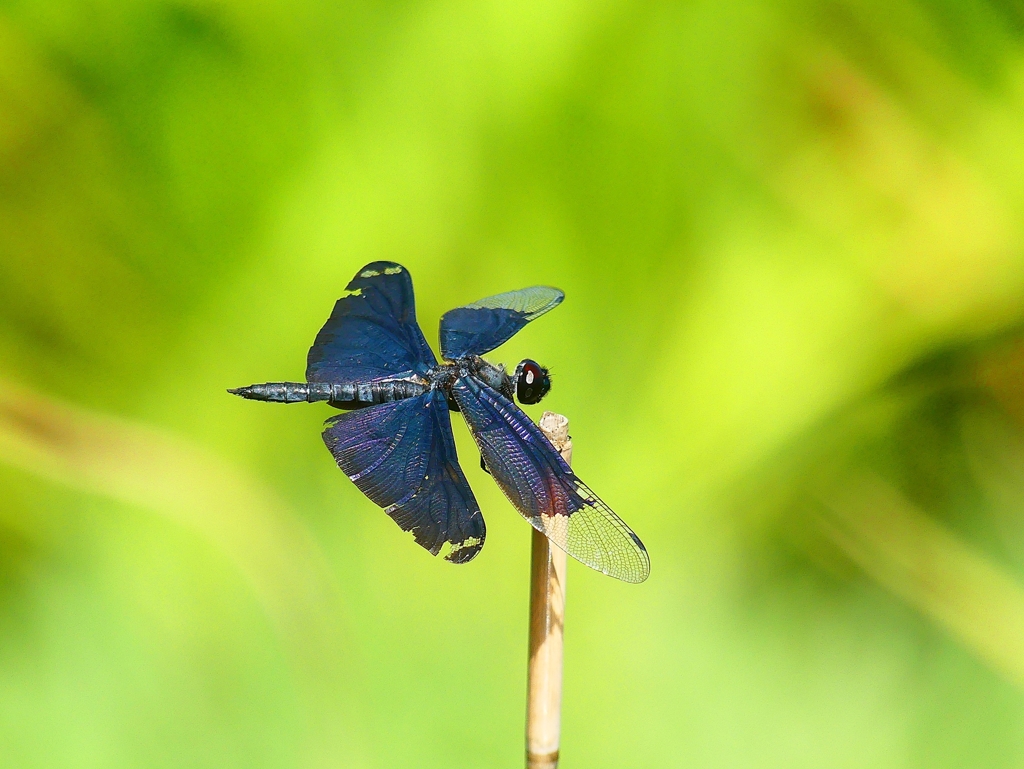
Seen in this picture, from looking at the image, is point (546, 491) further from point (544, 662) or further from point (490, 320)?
point (490, 320)

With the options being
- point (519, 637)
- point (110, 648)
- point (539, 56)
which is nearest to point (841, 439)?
point (519, 637)

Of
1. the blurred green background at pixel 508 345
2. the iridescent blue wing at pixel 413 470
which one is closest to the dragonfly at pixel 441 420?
the iridescent blue wing at pixel 413 470

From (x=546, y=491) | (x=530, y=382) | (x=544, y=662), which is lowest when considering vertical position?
(x=544, y=662)

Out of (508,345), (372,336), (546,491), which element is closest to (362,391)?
(372,336)

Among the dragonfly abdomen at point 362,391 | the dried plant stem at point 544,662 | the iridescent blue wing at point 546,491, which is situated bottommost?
the dried plant stem at point 544,662

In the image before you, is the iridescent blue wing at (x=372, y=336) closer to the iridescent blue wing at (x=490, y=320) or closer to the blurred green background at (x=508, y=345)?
the iridescent blue wing at (x=490, y=320)

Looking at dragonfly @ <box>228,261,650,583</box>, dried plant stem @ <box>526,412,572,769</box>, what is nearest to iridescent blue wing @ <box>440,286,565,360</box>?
dragonfly @ <box>228,261,650,583</box>
